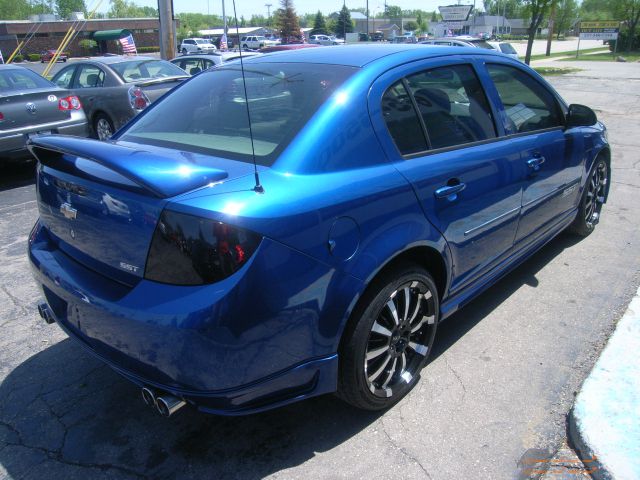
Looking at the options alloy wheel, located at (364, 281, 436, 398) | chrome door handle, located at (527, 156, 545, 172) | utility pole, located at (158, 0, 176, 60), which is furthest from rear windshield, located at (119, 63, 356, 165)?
utility pole, located at (158, 0, 176, 60)

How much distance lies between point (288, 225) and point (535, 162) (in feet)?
7.19

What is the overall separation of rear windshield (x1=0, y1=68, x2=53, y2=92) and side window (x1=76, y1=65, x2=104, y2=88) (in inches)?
51.9

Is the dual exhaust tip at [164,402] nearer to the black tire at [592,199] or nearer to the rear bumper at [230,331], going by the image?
the rear bumper at [230,331]

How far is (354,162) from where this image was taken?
94.8 inches

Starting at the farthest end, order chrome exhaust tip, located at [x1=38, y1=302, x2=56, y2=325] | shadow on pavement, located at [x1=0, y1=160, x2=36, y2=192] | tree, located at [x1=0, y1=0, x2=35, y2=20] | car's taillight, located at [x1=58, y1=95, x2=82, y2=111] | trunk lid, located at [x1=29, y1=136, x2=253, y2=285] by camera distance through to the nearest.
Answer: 1. tree, located at [x1=0, y1=0, x2=35, y2=20]
2. car's taillight, located at [x1=58, y1=95, x2=82, y2=111]
3. shadow on pavement, located at [x1=0, y1=160, x2=36, y2=192]
4. chrome exhaust tip, located at [x1=38, y1=302, x2=56, y2=325]
5. trunk lid, located at [x1=29, y1=136, x2=253, y2=285]

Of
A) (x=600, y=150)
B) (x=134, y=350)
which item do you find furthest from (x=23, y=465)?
(x=600, y=150)

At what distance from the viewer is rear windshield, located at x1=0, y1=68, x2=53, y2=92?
7.42 meters

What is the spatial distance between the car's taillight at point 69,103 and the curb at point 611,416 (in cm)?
729

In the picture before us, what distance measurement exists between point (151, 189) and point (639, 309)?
3.28 m

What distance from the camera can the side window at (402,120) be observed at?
8.71 feet

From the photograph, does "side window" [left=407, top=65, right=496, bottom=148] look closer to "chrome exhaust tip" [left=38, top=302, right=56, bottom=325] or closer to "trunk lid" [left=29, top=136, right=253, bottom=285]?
"trunk lid" [left=29, top=136, right=253, bottom=285]

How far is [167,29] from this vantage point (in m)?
13.4

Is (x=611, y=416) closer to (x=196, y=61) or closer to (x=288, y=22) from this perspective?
(x=196, y=61)

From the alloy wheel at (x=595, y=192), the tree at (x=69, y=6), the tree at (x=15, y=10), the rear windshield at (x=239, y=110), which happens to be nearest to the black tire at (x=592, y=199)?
the alloy wheel at (x=595, y=192)
